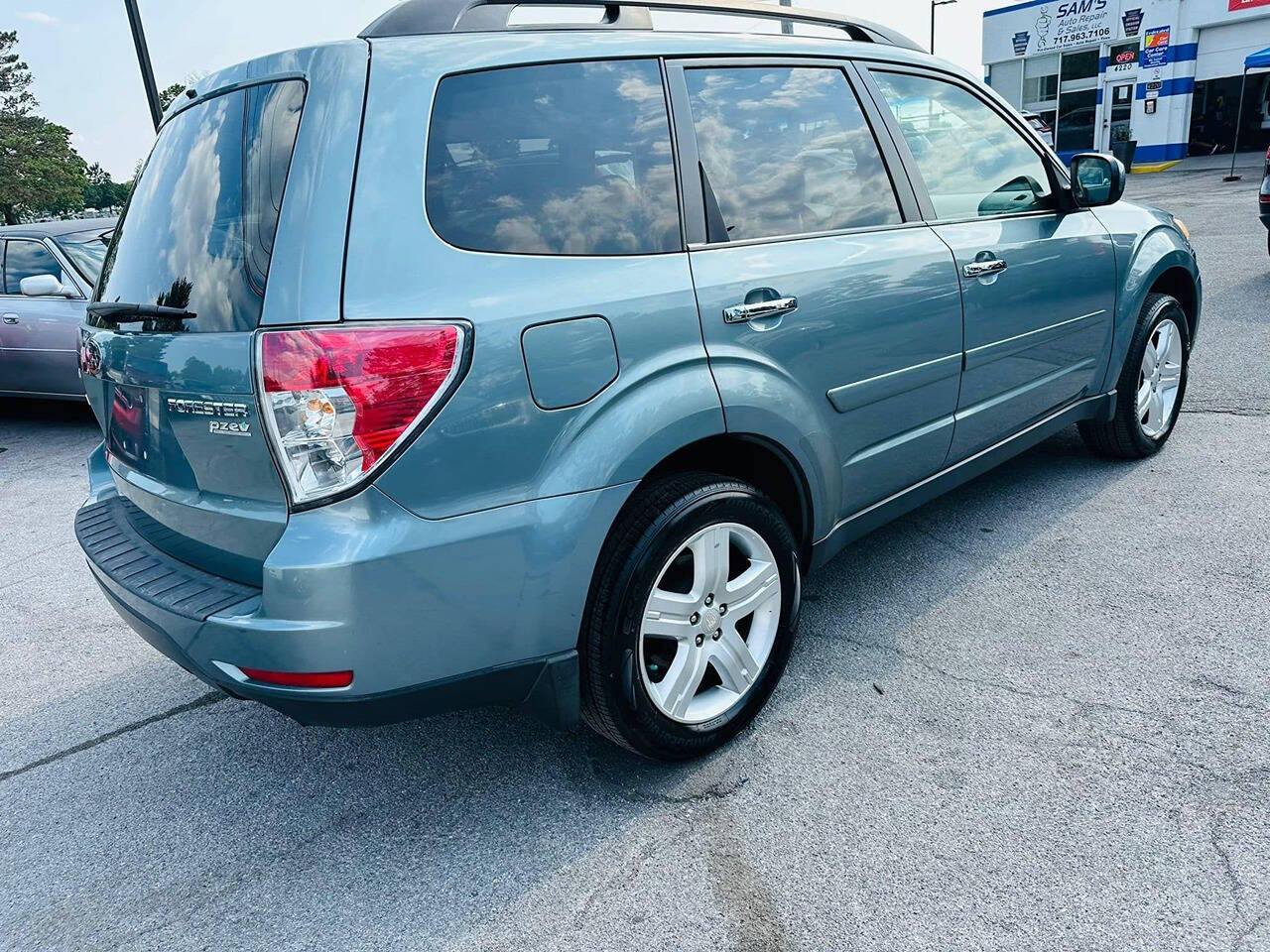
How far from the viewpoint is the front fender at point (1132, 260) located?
409 cm

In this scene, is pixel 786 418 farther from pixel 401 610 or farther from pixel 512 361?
pixel 401 610

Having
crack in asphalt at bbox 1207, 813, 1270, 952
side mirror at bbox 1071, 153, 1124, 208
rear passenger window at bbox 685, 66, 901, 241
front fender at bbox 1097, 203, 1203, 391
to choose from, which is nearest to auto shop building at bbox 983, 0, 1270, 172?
front fender at bbox 1097, 203, 1203, 391

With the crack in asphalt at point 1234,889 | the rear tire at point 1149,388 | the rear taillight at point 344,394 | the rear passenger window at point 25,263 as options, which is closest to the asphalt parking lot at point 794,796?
the crack in asphalt at point 1234,889

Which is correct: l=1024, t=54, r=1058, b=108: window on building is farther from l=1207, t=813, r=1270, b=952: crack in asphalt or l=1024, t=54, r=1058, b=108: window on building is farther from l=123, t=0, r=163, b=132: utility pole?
l=1207, t=813, r=1270, b=952: crack in asphalt

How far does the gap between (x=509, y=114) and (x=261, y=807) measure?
1918 millimetres

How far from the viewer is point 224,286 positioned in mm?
2119

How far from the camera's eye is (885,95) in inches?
125

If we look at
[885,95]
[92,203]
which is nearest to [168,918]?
[885,95]

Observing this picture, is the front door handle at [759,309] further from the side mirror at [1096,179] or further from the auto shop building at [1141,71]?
the auto shop building at [1141,71]

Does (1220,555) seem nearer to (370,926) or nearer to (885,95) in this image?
(885,95)

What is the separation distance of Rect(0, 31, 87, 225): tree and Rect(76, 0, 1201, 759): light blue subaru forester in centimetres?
5400

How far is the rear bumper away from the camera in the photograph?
1943 mm

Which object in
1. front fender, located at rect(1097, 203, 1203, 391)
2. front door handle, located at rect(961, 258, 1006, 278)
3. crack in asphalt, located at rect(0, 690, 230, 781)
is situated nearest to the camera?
crack in asphalt, located at rect(0, 690, 230, 781)

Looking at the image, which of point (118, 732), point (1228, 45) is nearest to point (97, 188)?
point (1228, 45)
